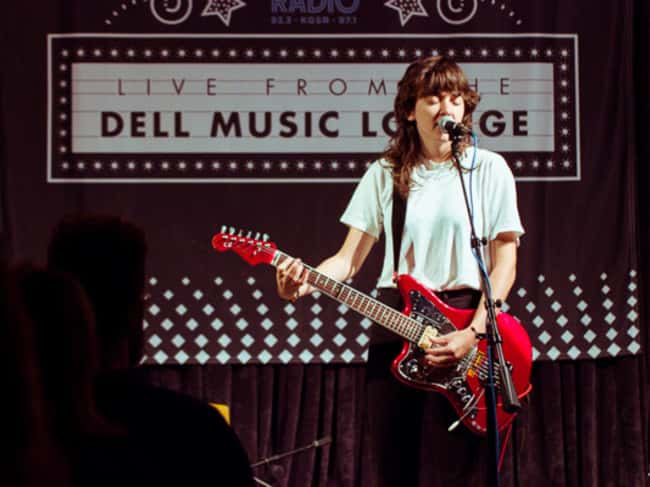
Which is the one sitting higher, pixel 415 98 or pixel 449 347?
pixel 415 98

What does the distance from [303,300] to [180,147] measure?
3.06ft

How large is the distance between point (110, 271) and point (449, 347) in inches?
71.7

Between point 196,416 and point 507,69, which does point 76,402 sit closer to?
point 196,416

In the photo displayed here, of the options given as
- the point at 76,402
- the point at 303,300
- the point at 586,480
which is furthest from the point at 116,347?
the point at 586,480

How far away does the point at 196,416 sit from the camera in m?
1.31

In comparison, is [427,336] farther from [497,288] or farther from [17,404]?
[17,404]

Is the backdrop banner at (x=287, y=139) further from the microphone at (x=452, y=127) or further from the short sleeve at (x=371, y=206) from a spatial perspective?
the microphone at (x=452, y=127)

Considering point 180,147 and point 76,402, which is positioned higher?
point 180,147

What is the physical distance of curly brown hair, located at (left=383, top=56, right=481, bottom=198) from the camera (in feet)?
10.6

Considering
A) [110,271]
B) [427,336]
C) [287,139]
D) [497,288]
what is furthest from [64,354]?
[287,139]

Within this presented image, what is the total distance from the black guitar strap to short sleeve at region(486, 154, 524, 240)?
338 millimetres

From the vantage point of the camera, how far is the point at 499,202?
334cm

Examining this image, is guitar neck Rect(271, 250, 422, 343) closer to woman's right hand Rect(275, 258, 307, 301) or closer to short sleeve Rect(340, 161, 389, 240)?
Result: woman's right hand Rect(275, 258, 307, 301)

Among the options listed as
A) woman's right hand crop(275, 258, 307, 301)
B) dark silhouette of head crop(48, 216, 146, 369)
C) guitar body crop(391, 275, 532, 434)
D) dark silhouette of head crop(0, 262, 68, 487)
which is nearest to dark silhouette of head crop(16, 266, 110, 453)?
dark silhouette of head crop(0, 262, 68, 487)
